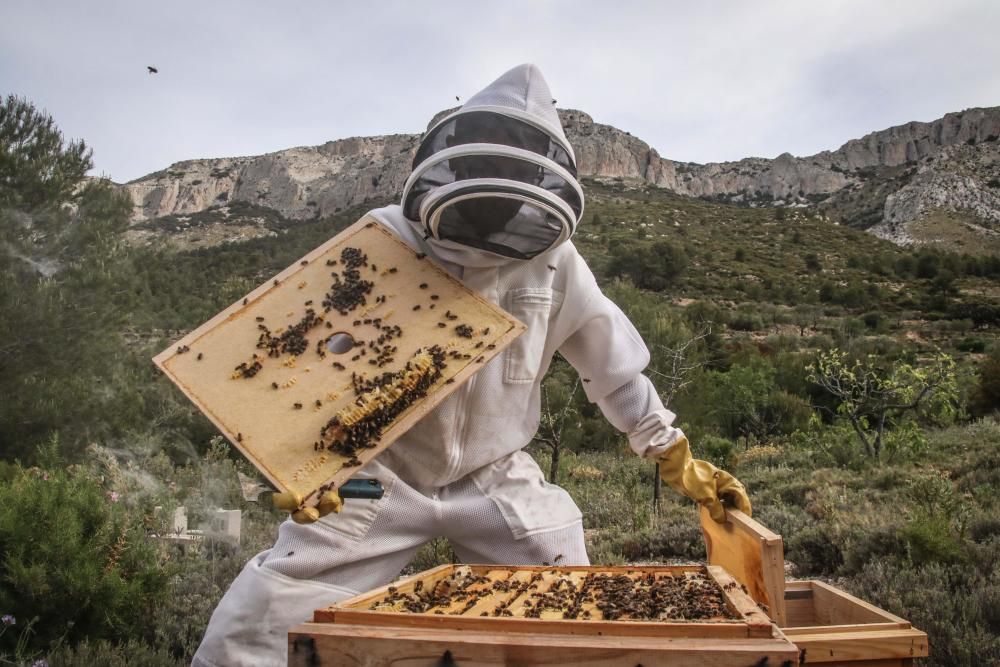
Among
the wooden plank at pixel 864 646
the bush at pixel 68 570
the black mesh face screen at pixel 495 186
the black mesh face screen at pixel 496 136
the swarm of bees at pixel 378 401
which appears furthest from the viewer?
the bush at pixel 68 570

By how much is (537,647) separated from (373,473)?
1279mm

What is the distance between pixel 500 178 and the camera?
7.66 ft

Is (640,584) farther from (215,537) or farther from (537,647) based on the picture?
(215,537)

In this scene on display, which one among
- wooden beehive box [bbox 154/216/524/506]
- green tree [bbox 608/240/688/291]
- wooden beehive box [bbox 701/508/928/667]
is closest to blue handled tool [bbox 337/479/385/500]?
wooden beehive box [bbox 154/216/524/506]

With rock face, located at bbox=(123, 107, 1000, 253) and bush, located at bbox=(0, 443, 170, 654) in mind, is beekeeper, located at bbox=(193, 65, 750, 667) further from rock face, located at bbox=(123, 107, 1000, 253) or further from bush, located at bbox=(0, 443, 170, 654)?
rock face, located at bbox=(123, 107, 1000, 253)

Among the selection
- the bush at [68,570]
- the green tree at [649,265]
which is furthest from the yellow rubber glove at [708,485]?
the green tree at [649,265]

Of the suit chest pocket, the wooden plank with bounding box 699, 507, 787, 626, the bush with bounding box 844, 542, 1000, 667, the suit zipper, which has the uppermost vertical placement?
the suit chest pocket

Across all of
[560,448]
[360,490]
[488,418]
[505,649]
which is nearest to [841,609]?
[488,418]

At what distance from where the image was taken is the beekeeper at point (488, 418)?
234cm

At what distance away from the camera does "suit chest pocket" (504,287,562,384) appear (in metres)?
2.69

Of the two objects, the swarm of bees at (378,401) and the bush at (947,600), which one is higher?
the swarm of bees at (378,401)

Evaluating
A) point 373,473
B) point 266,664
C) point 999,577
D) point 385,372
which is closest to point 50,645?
point 266,664

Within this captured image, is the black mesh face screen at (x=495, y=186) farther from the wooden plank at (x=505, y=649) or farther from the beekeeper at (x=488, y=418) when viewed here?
the wooden plank at (x=505, y=649)

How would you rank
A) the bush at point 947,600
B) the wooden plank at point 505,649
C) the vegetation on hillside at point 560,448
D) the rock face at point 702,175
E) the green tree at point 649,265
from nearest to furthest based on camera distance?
the wooden plank at point 505,649, the bush at point 947,600, the vegetation on hillside at point 560,448, the green tree at point 649,265, the rock face at point 702,175
